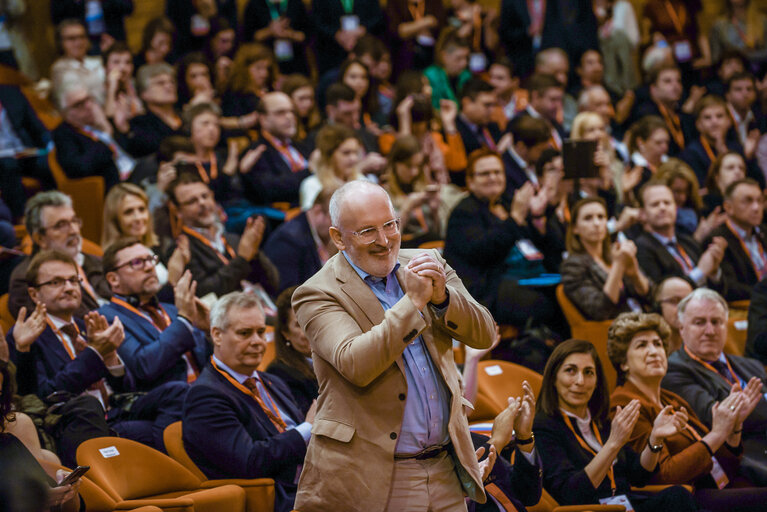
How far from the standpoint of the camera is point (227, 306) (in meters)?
3.79

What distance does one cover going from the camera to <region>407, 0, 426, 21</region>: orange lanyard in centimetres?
884

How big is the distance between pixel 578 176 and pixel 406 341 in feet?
11.8

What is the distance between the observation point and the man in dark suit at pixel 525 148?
262 inches

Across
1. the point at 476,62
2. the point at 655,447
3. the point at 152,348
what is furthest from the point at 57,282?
the point at 476,62

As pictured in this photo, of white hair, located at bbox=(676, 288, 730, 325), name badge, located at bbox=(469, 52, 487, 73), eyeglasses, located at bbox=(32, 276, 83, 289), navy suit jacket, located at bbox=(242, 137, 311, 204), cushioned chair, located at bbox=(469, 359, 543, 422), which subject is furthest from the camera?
name badge, located at bbox=(469, 52, 487, 73)

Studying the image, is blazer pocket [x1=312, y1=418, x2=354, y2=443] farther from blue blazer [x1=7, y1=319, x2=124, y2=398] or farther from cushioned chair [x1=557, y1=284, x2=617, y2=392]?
cushioned chair [x1=557, y1=284, x2=617, y2=392]

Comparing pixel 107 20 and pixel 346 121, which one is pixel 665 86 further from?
pixel 107 20

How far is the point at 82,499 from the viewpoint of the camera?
10.6ft

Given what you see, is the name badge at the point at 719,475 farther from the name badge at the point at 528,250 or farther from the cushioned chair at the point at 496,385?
the name badge at the point at 528,250

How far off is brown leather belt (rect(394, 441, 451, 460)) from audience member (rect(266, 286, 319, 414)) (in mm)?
1718

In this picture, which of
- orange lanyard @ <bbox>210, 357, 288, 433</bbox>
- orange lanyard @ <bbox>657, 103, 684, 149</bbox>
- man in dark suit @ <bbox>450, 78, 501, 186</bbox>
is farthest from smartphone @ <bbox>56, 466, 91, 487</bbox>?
orange lanyard @ <bbox>657, 103, 684, 149</bbox>

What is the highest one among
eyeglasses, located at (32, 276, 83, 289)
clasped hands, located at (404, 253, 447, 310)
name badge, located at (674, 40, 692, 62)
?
clasped hands, located at (404, 253, 447, 310)

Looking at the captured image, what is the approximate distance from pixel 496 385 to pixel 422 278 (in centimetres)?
232

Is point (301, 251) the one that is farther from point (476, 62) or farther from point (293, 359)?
point (476, 62)
